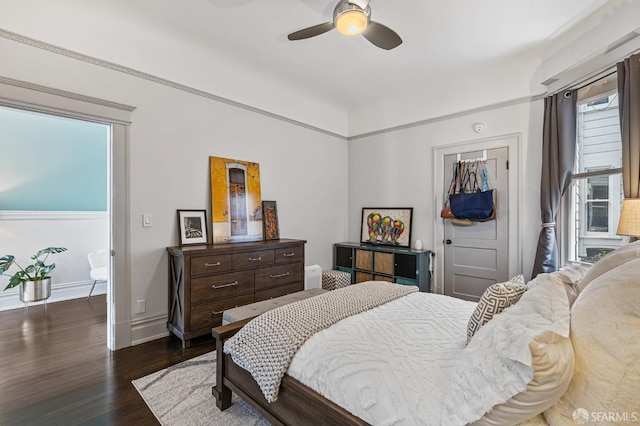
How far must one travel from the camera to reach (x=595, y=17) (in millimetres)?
2617

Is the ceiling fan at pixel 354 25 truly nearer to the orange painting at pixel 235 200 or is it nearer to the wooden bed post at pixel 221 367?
the orange painting at pixel 235 200

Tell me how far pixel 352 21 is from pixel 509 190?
2.76 m

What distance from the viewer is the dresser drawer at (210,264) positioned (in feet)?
9.29

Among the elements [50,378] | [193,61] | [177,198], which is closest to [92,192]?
[177,198]

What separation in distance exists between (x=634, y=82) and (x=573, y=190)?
46.2 inches

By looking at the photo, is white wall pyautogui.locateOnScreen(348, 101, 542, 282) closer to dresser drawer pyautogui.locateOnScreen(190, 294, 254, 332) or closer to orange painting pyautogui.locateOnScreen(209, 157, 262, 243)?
orange painting pyautogui.locateOnScreen(209, 157, 262, 243)

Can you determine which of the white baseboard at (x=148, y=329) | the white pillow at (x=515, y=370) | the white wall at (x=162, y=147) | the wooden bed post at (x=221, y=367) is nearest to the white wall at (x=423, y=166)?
the white wall at (x=162, y=147)

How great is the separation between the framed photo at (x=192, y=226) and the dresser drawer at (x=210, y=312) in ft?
2.34

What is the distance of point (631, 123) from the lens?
7.43 ft

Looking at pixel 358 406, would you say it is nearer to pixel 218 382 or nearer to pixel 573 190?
pixel 218 382

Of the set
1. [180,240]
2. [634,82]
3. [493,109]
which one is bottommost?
[180,240]

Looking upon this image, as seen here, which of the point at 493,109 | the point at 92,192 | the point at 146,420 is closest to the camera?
the point at 146,420

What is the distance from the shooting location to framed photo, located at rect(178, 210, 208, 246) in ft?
10.4

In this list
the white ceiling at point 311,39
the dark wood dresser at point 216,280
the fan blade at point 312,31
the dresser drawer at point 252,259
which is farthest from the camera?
the dresser drawer at point 252,259
